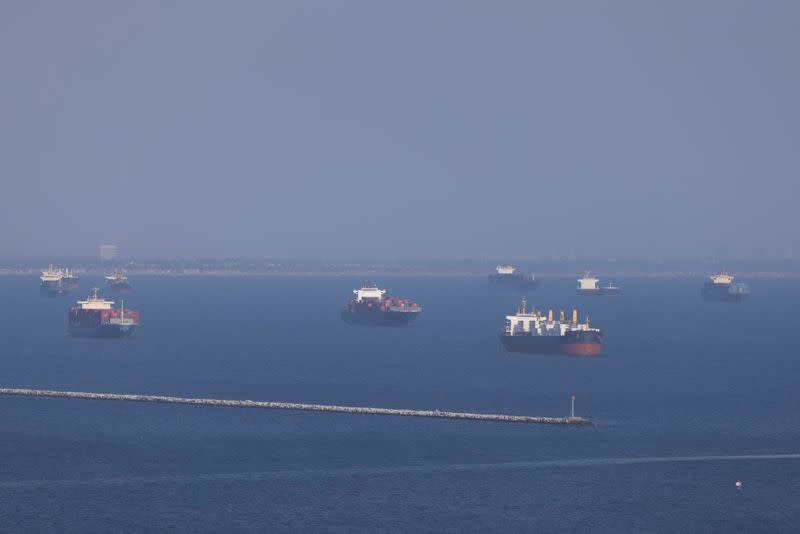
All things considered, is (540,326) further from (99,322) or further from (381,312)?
(381,312)

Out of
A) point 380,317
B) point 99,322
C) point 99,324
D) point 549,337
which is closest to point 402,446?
point 549,337

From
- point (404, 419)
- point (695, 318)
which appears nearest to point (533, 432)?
point (404, 419)

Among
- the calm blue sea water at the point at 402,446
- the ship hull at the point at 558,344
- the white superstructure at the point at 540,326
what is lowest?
the calm blue sea water at the point at 402,446

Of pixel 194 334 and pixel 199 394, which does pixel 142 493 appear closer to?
pixel 199 394

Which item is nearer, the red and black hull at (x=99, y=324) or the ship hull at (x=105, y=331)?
the ship hull at (x=105, y=331)

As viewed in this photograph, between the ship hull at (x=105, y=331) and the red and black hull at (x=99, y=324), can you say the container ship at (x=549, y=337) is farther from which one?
the red and black hull at (x=99, y=324)

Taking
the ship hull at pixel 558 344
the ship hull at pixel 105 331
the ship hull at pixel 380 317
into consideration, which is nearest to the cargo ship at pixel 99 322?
the ship hull at pixel 105 331

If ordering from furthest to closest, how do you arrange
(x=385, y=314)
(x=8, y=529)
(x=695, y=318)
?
(x=695, y=318), (x=385, y=314), (x=8, y=529)
